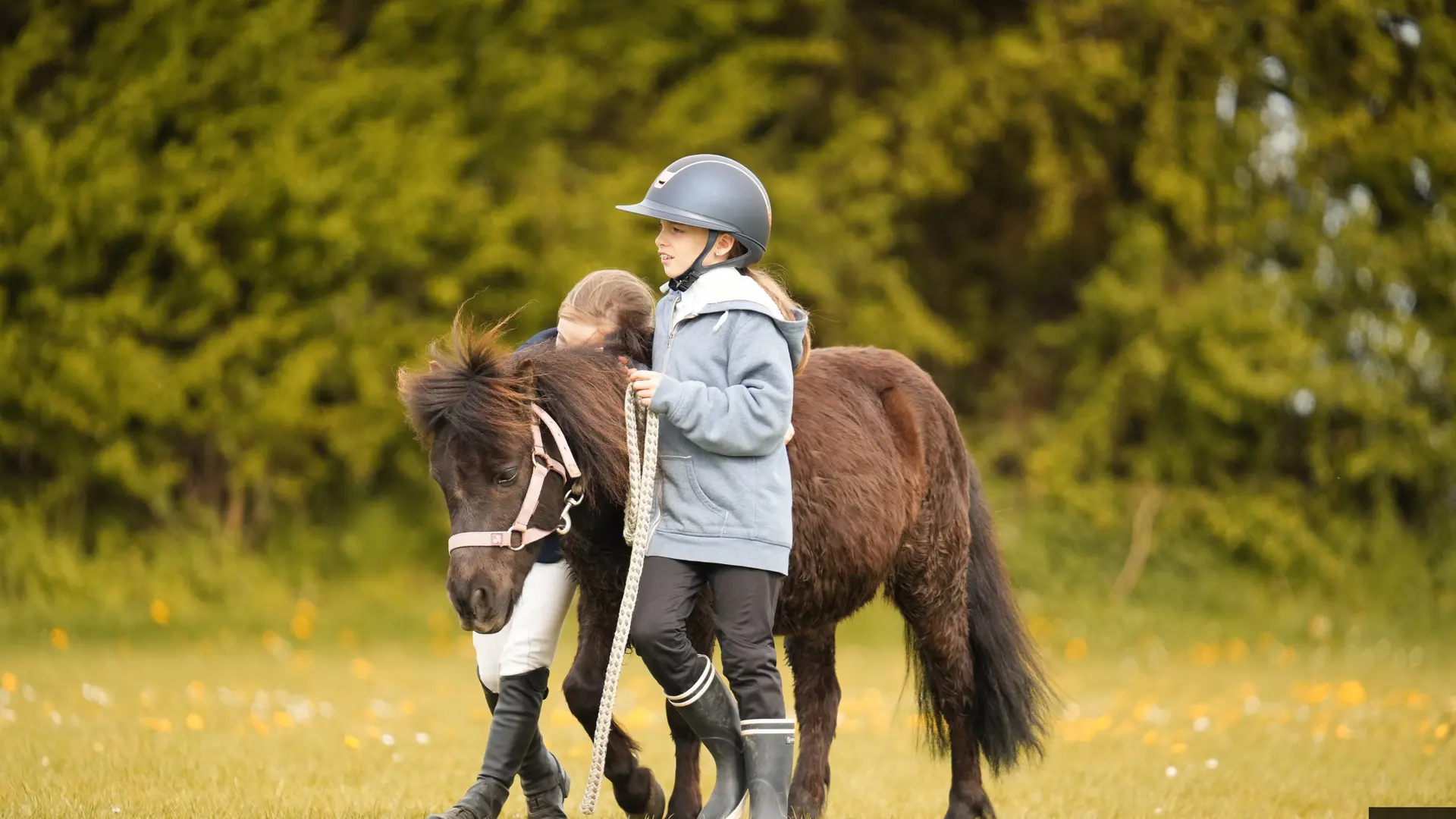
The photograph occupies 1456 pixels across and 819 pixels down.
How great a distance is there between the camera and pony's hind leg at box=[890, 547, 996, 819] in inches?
203

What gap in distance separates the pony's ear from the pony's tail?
211cm

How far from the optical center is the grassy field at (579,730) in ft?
Answer: 17.5

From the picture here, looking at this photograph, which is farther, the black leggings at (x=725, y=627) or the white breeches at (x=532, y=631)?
the white breeches at (x=532, y=631)

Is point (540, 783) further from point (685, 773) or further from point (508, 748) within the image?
point (685, 773)

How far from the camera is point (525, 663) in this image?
14.5 feet

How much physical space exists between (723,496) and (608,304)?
89 centimetres

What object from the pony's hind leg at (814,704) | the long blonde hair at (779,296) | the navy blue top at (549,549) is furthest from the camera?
the pony's hind leg at (814,704)

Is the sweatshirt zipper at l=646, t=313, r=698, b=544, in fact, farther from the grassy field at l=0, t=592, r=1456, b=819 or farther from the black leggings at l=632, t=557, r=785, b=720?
the grassy field at l=0, t=592, r=1456, b=819

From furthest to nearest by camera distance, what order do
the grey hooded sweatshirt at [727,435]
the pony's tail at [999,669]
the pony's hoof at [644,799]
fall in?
the pony's tail at [999,669] → the pony's hoof at [644,799] → the grey hooded sweatshirt at [727,435]

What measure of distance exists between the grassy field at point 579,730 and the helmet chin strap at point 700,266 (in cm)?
205

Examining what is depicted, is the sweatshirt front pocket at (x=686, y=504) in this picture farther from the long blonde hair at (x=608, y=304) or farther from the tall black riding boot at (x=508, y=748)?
the tall black riding boot at (x=508, y=748)

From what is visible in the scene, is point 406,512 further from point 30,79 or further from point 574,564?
point 574,564

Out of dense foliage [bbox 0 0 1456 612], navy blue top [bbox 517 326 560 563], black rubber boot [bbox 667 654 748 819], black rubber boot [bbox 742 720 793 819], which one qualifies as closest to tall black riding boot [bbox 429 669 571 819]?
navy blue top [bbox 517 326 560 563]

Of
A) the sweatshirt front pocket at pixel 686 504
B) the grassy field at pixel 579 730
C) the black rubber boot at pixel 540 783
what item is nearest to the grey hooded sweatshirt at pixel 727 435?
the sweatshirt front pocket at pixel 686 504
